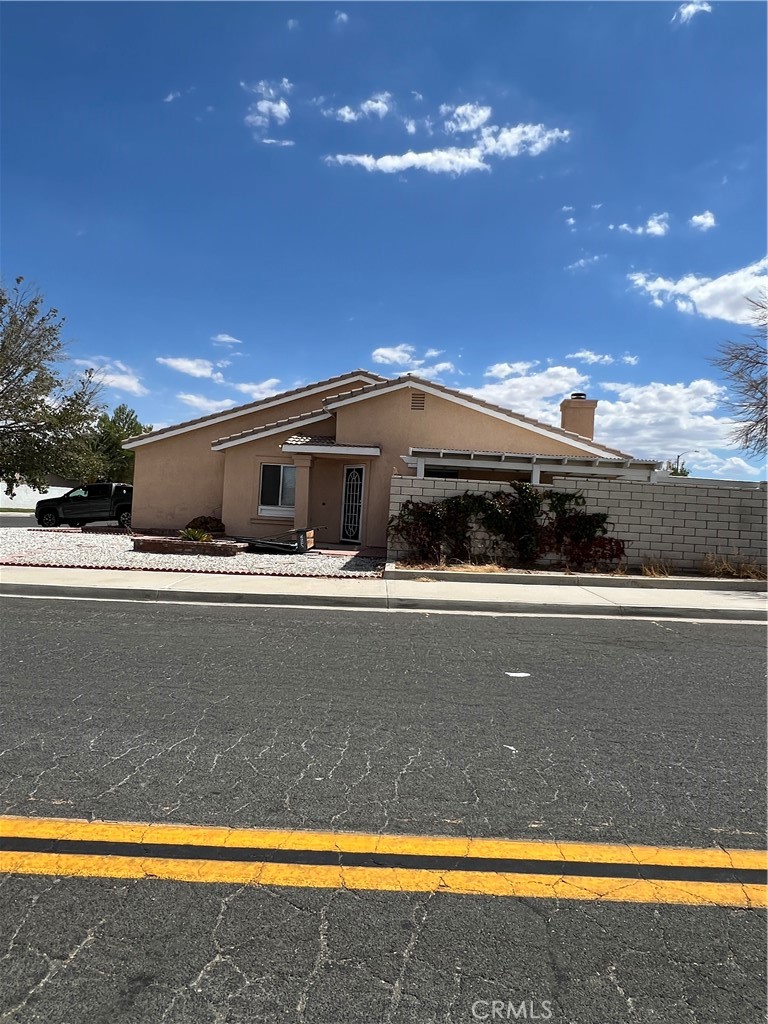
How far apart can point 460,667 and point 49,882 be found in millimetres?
3908

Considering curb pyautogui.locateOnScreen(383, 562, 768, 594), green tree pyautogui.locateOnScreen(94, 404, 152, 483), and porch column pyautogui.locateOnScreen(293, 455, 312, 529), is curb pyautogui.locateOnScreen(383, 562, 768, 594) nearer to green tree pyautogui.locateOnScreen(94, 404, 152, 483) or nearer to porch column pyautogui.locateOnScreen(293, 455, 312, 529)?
porch column pyautogui.locateOnScreen(293, 455, 312, 529)

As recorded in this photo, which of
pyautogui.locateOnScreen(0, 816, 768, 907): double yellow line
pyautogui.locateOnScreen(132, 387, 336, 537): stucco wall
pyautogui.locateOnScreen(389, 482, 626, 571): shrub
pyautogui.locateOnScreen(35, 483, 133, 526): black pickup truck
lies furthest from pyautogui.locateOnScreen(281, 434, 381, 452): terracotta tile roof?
pyautogui.locateOnScreen(0, 816, 768, 907): double yellow line

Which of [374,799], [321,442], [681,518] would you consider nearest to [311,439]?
[321,442]

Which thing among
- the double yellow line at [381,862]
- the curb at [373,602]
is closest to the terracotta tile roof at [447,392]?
the curb at [373,602]

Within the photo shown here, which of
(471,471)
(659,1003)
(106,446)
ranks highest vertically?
(106,446)

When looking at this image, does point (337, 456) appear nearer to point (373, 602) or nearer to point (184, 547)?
point (184, 547)

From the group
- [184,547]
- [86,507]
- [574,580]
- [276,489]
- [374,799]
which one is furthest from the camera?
[86,507]

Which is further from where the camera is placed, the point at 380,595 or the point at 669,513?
the point at 669,513

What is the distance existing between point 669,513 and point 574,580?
321cm

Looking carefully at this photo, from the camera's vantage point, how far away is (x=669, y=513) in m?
13.2

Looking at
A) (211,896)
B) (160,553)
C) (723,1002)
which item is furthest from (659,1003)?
(160,553)

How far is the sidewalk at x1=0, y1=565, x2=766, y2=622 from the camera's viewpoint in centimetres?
920

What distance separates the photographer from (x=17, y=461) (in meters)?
24.0

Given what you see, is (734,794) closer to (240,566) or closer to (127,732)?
(127,732)
